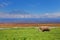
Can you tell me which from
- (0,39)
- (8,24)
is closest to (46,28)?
(0,39)

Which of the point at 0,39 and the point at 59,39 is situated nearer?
the point at 0,39

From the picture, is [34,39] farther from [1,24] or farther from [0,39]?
[1,24]

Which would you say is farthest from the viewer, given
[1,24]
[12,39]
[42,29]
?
[1,24]

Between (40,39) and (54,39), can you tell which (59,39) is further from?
(40,39)

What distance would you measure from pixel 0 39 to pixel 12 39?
71 centimetres

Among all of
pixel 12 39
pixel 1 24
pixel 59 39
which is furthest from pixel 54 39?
pixel 1 24

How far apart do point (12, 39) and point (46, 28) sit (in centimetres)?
546

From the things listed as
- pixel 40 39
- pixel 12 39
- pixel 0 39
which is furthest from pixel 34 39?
pixel 0 39

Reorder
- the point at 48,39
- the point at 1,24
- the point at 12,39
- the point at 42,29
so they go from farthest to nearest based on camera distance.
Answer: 1. the point at 1,24
2. the point at 42,29
3. the point at 48,39
4. the point at 12,39

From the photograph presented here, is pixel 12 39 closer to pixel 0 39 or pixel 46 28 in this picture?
pixel 0 39

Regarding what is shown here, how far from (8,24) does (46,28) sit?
7.90 meters

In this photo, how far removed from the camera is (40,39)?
758 cm

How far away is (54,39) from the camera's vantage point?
7906 millimetres

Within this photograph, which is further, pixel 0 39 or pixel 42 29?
pixel 42 29
